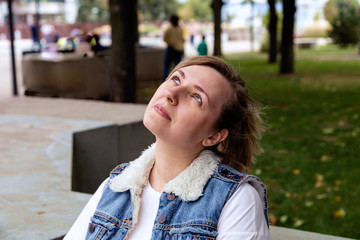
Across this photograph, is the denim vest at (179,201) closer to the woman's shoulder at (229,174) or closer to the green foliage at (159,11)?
the woman's shoulder at (229,174)

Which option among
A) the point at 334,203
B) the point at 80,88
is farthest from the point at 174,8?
the point at 334,203

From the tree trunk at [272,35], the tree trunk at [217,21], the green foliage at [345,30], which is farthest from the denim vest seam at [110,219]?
the green foliage at [345,30]

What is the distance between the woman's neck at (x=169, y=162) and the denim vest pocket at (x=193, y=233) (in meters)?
0.23

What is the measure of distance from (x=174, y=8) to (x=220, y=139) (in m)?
92.4

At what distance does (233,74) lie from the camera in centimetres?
200

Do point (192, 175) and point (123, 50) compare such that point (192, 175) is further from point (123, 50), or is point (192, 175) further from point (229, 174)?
point (123, 50)

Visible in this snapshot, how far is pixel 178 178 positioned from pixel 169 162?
93 millimetres

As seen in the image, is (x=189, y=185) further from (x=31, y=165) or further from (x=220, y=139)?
(x=31, y=165)

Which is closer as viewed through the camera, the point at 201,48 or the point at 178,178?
the point at 178,178

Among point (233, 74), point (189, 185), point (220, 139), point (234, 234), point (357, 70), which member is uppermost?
point (233, 74)

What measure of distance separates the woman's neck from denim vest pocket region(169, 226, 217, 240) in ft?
0.75

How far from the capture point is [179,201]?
6.10 feet

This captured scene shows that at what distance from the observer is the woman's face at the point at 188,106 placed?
1.82m

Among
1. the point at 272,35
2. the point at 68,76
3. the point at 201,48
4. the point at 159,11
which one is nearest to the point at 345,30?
the point at 272,35
